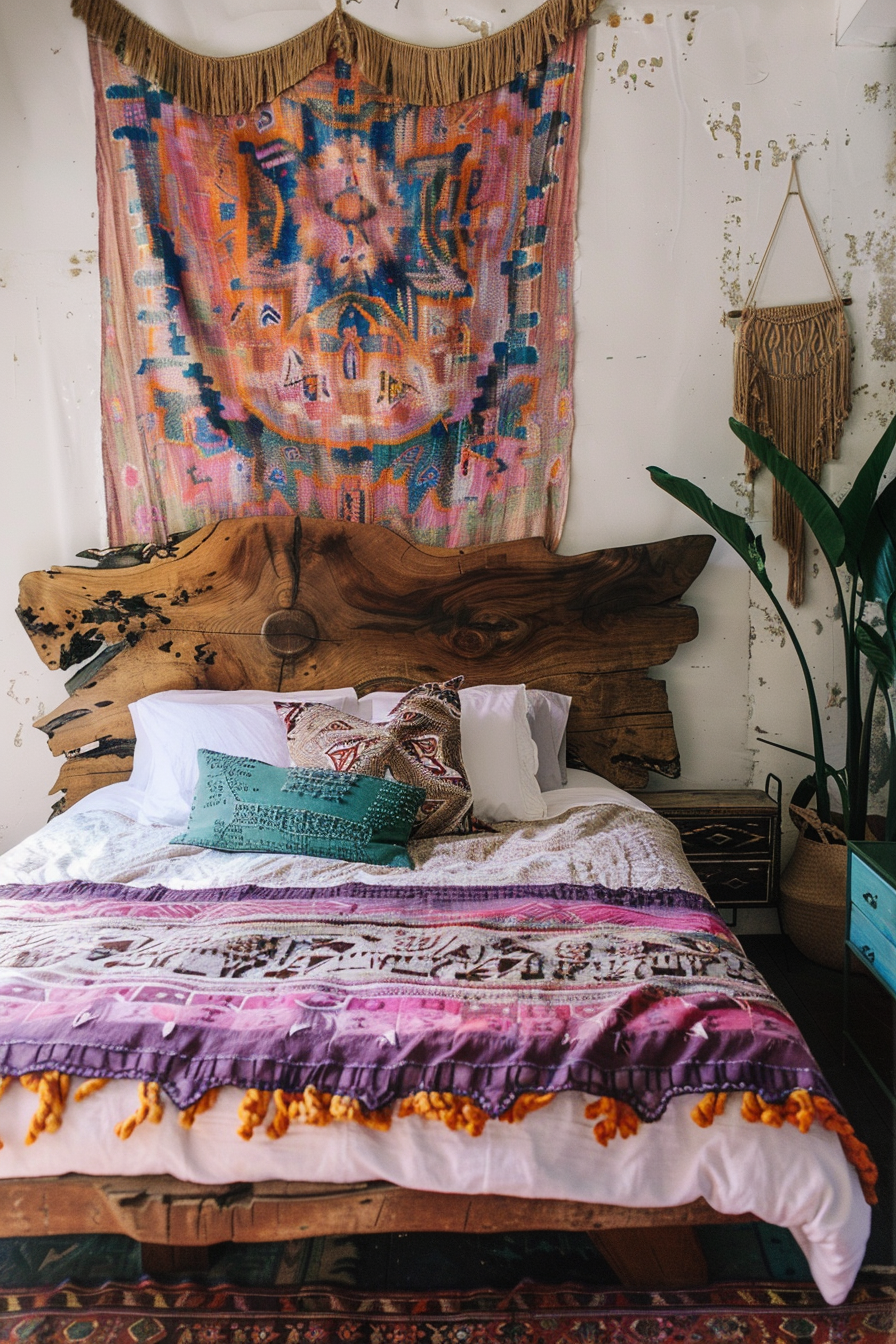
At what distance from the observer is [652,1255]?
1.33 meters

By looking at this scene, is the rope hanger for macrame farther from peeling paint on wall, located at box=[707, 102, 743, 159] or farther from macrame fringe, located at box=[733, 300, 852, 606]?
peeling paint on wall, located at box=[707, 102, 743, 159]

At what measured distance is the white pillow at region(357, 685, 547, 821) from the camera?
91.4 inches

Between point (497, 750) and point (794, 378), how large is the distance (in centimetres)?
149

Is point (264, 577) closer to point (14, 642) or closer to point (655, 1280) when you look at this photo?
point (14, 642)

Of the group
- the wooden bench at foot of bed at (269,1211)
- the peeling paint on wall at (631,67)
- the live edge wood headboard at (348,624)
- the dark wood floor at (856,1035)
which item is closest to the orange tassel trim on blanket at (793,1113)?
the wooden bench at foot of bed at (269,1211)

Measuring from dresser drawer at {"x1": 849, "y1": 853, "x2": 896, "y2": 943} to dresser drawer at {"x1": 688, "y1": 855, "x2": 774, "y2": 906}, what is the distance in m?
0.52

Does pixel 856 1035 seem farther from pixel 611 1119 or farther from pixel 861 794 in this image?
pixel 611 1119

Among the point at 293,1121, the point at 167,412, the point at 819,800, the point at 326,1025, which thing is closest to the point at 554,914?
the point at 326,1025

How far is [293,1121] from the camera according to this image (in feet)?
3.91

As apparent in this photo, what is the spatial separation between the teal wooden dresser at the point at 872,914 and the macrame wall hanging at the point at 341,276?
1.34 m

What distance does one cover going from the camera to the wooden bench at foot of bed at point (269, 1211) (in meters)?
1.22

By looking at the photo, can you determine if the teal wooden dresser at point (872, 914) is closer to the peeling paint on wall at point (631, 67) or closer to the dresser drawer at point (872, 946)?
the dresser drawer at point (872, 946)

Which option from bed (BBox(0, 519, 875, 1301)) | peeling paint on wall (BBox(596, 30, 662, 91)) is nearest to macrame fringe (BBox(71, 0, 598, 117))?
peeling paint on wall (BBox(596, 30, 662, 91))

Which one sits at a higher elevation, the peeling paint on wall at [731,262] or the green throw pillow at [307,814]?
the peeling paint on wall at [731,262]
